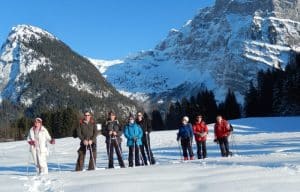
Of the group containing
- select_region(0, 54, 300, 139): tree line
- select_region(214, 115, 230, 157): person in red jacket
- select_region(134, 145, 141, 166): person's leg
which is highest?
select_region(0, 54, 300, 139): tree line

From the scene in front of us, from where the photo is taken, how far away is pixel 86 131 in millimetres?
20531

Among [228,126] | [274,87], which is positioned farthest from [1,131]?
[228,126]

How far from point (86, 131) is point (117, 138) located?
1.38 m

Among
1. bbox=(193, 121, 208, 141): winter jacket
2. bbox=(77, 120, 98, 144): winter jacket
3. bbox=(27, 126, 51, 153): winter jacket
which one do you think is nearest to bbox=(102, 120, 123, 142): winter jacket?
bbox=(77, 120, 98, 144): winter jacket

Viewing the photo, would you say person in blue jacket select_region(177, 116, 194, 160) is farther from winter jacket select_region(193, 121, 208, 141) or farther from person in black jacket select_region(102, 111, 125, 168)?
person in black jacket select_region(102, 111, 125, 168)

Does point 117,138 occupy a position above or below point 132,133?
below

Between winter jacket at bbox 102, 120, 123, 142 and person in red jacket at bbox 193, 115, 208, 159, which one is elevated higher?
winter jacket at bbox 102, 120, 123, 142

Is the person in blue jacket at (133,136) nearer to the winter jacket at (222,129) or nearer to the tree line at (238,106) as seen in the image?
the winter jacket at (222,129)

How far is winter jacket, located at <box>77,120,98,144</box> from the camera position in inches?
808

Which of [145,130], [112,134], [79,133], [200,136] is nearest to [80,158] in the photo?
[79,133]

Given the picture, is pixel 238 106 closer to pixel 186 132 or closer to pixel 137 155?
pixel 186 132

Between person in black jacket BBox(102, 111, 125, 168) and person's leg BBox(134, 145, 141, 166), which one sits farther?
person's leg BBox(134, 145, 141, 166)

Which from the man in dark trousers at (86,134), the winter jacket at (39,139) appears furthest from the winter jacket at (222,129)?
the winter jacket at (39,139)

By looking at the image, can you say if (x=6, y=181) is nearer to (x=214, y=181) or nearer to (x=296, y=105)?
(x=214, y=181)
